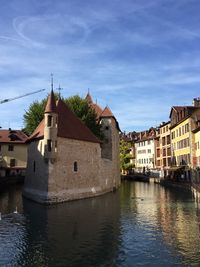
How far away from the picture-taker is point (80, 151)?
40.9 metres

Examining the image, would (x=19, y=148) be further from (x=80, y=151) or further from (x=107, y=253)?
(x=107, y=253)

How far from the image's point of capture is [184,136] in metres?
62.0

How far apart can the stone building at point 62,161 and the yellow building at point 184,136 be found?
724 inches

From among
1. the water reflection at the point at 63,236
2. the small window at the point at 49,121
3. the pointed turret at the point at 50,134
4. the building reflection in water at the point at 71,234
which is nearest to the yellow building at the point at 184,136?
the building reflection in water at the point at 71,234

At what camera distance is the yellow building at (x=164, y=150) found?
78062 millimetres

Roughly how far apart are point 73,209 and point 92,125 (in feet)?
71.0

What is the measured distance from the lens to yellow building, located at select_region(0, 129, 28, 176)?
229 ft

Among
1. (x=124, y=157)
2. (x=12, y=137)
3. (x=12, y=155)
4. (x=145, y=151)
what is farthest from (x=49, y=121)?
(x=145, y=151)

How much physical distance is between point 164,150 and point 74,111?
36412 millimetres

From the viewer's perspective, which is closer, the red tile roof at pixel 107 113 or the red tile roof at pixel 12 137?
the red tile roof at pixel 107 113

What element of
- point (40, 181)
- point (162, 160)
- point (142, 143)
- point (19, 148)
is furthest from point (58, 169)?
point (142, 143)

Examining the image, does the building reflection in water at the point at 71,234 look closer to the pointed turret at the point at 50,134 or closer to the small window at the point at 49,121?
the pointed turret at the point at 50,134

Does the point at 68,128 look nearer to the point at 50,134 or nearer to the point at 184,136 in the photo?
the point at 50,134

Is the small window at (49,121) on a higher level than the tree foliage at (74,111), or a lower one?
lower
